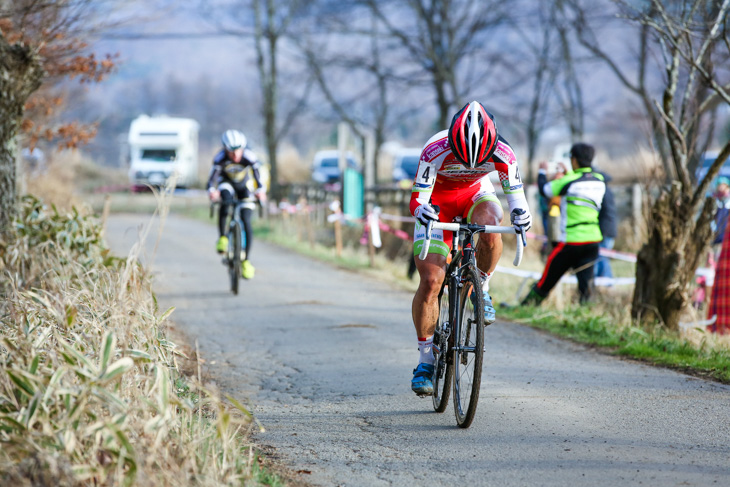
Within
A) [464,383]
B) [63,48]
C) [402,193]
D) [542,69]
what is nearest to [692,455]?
[464,383]

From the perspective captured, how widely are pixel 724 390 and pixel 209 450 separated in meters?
3.81

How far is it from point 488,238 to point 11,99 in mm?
5628

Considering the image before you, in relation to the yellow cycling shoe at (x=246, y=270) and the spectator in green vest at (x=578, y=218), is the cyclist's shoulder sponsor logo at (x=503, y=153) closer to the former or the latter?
the spectator in green vest at (x=578, y=218)

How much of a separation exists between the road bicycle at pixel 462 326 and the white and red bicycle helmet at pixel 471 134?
42cm

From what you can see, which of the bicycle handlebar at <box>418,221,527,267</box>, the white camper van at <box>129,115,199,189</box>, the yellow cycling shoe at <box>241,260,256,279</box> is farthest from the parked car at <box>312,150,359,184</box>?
the bicycle handlebar at <box>418,221,527,267</box>

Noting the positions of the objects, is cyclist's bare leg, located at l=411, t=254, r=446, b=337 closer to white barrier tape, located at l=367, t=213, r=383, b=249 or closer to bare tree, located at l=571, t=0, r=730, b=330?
bare tree, located at l=571, t=0, r=730, b=330

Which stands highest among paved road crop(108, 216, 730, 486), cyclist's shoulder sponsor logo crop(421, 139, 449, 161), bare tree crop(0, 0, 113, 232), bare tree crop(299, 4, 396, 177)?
bare tree crop(299, 4, 396, 177)

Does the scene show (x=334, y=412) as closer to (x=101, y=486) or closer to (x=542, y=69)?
(x=101, y=486)

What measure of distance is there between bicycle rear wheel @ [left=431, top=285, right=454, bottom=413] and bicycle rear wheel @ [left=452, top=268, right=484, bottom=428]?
0.09 m

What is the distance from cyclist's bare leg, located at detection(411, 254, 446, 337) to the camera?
16.9 feet

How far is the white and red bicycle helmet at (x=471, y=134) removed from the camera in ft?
15.5

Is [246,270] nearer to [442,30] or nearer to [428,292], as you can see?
[428,292]

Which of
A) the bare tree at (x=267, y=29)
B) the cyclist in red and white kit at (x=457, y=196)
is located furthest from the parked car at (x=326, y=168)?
the cyclist in red and white kit at (x=457, y=196)

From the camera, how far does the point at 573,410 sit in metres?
5.16
